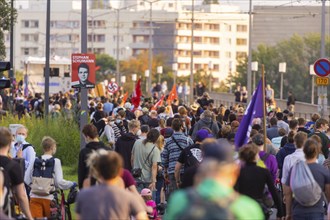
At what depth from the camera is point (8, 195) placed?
38.6 ft

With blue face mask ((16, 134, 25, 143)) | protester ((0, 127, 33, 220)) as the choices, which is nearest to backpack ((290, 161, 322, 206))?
protester ((0, 127, 33, 220))

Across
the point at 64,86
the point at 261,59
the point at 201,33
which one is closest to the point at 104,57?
the point at 201,33

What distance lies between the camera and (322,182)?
1386 centimetres

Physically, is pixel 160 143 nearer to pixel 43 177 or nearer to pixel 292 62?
pixel 43 177

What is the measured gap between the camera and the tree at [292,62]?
117 m

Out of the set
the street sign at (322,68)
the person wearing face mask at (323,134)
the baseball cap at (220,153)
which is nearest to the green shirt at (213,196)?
the baseball cap at (220,153)

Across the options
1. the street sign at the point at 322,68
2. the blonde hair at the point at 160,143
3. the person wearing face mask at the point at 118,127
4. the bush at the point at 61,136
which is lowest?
the bush at the point at 61,136

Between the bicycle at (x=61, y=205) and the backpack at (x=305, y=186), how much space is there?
3.09 meters

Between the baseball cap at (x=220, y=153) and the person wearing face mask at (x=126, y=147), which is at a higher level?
the baseball cap at (x=220, y=153)

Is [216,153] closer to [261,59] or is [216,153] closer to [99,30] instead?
[261,59]

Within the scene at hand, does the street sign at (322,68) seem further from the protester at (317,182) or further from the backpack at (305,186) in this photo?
the backpack at (305,186)

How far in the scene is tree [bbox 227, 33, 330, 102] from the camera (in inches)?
4592

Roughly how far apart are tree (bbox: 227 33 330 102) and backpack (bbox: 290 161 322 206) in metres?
102

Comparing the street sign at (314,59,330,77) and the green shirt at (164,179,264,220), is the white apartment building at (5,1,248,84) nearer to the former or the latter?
the street sign at (314,59,330,77)
